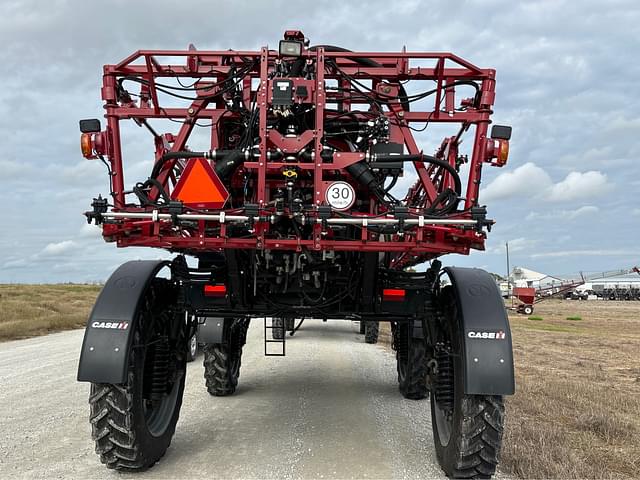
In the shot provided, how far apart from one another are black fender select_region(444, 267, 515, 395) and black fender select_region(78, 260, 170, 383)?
272cm

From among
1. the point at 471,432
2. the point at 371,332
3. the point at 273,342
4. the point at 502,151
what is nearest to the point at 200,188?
the point at 502,151

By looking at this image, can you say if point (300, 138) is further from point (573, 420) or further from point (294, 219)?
point (573, 420)

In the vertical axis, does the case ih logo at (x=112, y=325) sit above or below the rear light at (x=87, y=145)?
below

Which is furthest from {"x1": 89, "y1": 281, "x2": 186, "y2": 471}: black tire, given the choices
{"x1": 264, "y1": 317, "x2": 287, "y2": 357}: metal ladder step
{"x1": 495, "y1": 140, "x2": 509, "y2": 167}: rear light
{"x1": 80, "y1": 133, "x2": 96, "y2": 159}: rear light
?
{"x1": 495, "y1": 140, "x2": 509, "y2": 167}: rear light

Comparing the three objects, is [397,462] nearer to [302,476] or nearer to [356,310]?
[302,476]

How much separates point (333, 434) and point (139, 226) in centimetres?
314

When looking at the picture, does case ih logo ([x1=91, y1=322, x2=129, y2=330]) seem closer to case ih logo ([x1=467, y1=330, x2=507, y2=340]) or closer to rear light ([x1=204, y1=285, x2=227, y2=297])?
rear light ([x1=204, y1=285, x2=227, y2=297])

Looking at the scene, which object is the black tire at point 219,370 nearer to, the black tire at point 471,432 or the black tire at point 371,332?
the black tire at point 471,432

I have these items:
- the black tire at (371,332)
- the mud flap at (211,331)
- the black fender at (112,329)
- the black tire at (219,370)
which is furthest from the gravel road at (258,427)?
the black tire at (371,332)

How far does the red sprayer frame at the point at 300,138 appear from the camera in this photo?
4.60m

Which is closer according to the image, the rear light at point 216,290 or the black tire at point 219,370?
the rear light at point 216,290

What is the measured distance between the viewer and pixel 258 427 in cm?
662

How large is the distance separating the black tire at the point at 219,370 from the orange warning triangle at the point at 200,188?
404cm

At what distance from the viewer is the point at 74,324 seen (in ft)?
77.1
